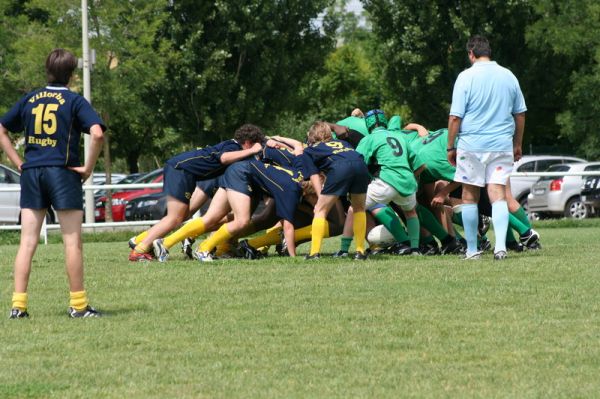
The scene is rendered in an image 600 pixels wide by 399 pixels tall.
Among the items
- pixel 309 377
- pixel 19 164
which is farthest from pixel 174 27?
pixel 309 377

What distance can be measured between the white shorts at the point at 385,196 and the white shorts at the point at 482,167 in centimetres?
154

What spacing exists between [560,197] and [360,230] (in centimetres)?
1584

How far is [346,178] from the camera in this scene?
13102mm

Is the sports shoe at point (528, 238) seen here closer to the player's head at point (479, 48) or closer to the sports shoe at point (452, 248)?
the sports shoe at point (452, 248)

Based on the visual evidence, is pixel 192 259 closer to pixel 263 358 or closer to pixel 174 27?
pixel 263 358

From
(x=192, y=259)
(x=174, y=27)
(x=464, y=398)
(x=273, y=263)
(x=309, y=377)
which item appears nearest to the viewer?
(x=464, y=398)

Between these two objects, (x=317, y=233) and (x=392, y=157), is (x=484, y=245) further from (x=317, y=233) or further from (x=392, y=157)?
(x=317, y=233)

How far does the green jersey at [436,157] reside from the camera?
14.0m

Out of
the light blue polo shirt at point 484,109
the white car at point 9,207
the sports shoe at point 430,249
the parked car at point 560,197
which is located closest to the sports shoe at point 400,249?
the sports shoe at point 430,249

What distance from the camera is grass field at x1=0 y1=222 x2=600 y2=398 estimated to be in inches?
244

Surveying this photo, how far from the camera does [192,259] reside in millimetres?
14484

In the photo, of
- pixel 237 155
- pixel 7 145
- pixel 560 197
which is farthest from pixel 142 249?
pixel 560 197

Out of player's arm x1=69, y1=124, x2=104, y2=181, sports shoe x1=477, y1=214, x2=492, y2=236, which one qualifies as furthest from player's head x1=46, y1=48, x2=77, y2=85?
sports shoe x1=477, y1=214, x2=492, y2=236

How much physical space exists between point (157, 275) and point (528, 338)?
5.29m
